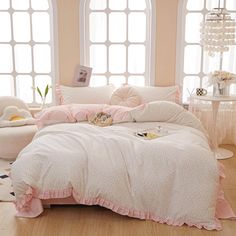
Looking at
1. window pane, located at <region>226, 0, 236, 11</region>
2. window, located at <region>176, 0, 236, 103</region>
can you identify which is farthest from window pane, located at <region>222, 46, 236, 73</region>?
window pane, located at <region>226, 0, 236, 11</region>

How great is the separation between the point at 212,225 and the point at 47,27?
3.42m

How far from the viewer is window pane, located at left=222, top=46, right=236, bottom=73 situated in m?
5.43

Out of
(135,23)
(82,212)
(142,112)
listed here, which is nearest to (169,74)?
(135,23)

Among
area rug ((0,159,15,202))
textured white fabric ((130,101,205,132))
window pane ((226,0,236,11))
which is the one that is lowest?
area rug ((0,159,15,202))

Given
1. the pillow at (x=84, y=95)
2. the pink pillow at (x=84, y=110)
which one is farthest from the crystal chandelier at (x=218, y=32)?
the pink pillow at (x=84, y=110)

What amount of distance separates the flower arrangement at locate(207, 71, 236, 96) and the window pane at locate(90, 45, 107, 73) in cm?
143

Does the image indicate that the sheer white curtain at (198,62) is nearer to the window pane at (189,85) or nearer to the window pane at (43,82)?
the window pane at (189,85)

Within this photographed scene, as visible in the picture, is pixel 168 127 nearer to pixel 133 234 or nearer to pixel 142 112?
pixel 142 112

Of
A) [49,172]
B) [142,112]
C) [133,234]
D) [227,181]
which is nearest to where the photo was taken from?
[133,234]

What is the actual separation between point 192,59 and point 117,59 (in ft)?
3.19

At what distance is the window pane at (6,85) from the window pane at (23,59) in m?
0.18

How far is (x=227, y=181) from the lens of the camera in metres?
4.12

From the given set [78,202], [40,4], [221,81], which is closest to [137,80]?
[221,81]

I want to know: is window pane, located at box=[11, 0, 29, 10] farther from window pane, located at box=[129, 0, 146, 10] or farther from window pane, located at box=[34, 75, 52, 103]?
window pane, located at box=[129, 0, 146, 10]
